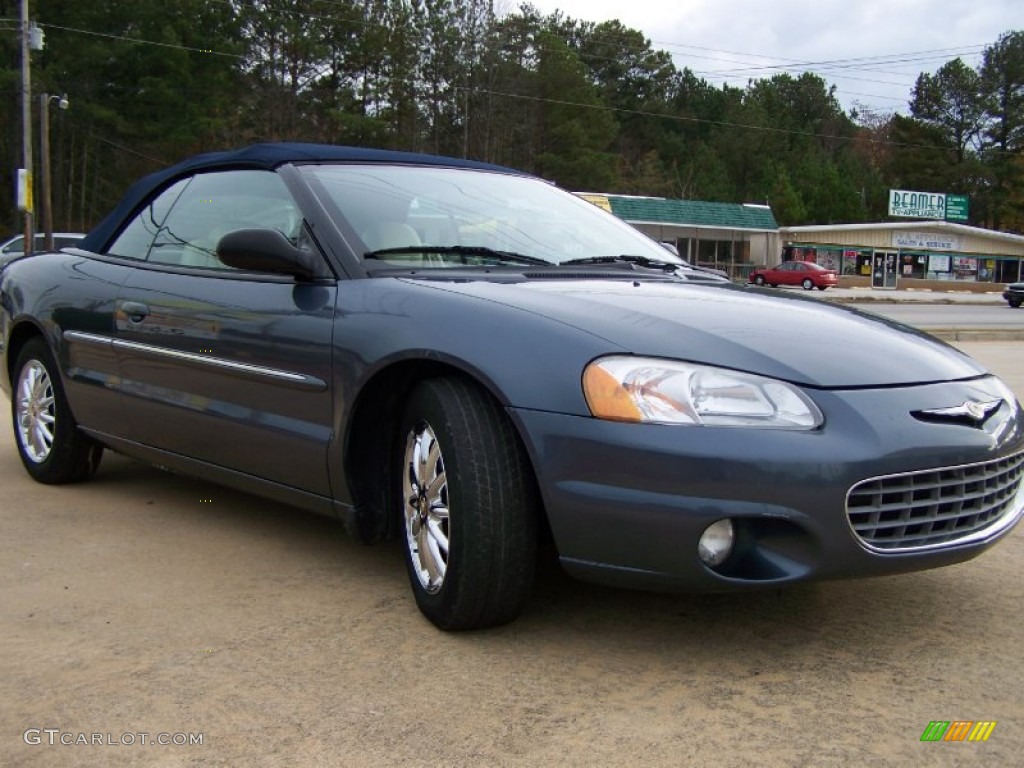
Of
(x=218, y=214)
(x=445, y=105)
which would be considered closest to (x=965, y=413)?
(x=218, y=214)

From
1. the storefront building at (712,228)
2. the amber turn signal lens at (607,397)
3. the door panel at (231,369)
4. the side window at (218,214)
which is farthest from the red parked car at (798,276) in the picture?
the amber turn signal lens at (607,397)

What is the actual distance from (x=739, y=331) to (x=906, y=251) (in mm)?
62617

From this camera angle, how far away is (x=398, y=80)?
53.1 metres

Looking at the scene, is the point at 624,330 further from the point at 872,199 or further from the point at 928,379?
the point at 872,199

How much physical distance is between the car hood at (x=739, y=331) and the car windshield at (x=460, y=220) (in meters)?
0.38

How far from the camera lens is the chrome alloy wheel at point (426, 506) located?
2.94m

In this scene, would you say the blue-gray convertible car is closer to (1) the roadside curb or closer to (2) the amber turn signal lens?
(2) the amber turn signal lens

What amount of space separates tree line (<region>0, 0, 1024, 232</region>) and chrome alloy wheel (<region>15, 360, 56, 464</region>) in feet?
113

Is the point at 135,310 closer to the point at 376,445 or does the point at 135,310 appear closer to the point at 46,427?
the point at 46,427

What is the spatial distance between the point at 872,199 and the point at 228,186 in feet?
297

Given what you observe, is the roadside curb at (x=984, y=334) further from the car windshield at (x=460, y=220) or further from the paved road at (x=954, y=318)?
the car windshield at (x=460, y=220)

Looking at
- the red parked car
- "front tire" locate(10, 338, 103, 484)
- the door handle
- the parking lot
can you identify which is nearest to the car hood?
the parking lot

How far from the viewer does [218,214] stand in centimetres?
402

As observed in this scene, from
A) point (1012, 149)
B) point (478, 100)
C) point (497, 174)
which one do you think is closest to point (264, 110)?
point (478, 100)
